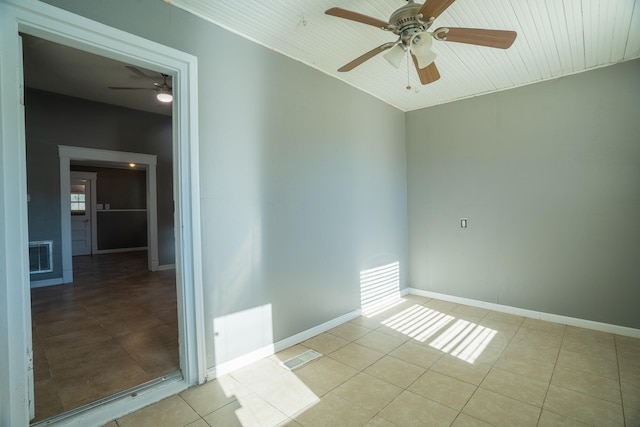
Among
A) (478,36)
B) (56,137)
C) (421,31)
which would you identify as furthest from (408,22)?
(56,137)

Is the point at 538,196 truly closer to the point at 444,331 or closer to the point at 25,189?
the point at 444,331

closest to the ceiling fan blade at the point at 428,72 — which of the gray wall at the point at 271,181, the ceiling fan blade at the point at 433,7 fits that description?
the ceiling fan blade at the point at 433,7

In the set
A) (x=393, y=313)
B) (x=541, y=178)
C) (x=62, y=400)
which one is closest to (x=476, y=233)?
(x=541, y=178)

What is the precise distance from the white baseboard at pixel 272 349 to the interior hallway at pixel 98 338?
0.36 m

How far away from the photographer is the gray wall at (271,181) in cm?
225

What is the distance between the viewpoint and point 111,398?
6.44 feet

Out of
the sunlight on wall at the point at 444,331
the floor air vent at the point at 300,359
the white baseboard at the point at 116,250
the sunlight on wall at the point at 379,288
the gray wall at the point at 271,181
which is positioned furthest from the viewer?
the white baseboard at the point at 116,250

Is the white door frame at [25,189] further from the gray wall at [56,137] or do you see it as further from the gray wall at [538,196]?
the gray wall at [56,137]

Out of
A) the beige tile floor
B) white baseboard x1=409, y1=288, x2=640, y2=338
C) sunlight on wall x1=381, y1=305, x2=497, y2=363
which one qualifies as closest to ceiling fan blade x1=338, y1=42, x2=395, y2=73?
the beige tile floor

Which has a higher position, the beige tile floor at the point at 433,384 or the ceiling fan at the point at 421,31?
the ceiling fan at the point at 421,31

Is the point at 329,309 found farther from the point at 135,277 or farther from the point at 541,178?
the point at 135,277

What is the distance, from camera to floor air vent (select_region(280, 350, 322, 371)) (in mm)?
2449

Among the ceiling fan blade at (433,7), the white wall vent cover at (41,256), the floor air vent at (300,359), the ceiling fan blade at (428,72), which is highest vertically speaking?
the ceiling fan blade at (433,7)

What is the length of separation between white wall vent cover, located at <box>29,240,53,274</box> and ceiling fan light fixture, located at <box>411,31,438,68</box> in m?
5.92
